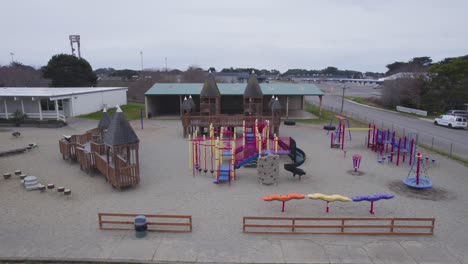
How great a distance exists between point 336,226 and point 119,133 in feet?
31.9

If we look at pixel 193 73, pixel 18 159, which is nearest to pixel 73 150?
pixel 18 159

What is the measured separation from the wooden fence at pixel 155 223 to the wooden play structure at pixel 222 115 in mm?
14377

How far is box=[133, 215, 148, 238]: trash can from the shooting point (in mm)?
10023

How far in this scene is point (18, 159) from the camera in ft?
63.7

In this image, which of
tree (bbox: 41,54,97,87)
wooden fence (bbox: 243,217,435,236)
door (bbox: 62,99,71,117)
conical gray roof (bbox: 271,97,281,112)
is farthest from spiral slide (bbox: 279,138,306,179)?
tree (bbox: 41,54,97,87)

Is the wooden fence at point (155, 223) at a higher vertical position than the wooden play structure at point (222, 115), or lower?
lower

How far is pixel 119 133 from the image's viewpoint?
1420 centimetres

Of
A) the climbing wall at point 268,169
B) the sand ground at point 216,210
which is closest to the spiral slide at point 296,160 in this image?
the sand ground at point 216,210

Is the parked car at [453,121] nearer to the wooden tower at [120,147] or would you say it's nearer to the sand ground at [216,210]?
the sand ground at [216,210]

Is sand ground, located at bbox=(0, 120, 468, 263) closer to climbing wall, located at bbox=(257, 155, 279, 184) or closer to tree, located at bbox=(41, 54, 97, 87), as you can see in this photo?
climbing wall, located at bbox=(257, 155, 279, 184)

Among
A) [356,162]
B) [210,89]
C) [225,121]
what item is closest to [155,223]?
[356,162]

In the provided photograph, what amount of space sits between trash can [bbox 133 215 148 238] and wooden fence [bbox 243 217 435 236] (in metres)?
3.18

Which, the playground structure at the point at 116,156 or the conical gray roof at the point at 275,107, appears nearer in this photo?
the playground structure at the point at 116,156

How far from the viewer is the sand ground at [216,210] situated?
9.23 m
